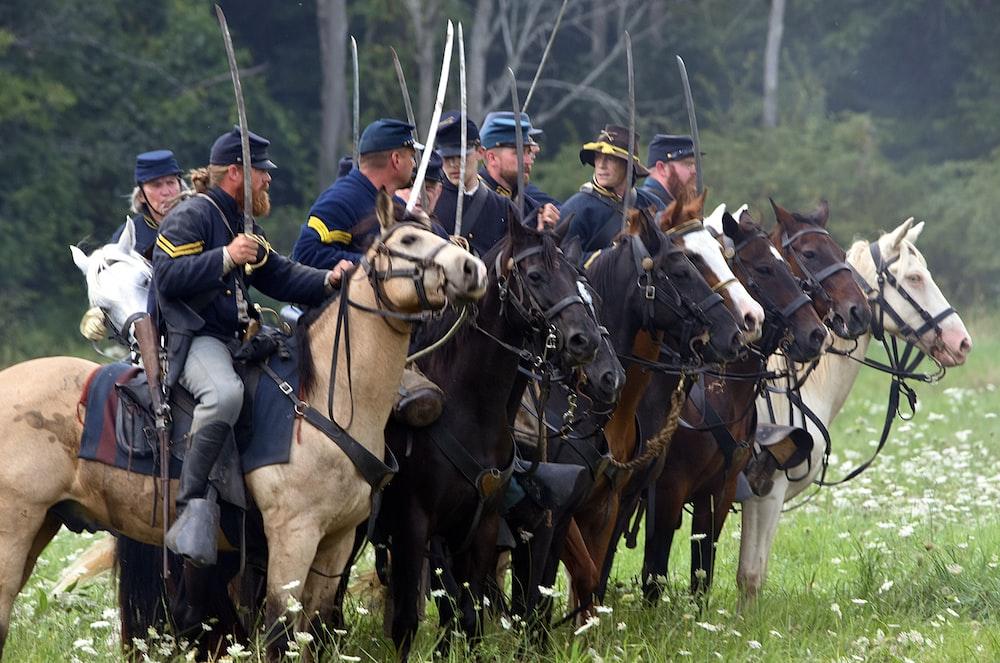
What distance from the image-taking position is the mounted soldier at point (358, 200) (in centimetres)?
779

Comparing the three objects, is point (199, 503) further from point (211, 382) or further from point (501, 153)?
point (501, 153)

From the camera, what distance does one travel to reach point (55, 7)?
27.8 meters

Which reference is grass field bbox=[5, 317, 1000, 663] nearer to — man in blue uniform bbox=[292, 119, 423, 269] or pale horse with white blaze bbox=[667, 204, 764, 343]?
pale horse with white blaze bbox=[667, 204, 764, 343]

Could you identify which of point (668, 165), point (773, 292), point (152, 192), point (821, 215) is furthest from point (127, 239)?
point (821, 215)

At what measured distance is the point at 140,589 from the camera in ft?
25.4

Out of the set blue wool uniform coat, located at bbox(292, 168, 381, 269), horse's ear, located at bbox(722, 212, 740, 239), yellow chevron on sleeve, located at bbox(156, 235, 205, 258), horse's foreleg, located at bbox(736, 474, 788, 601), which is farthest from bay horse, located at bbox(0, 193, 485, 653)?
horse's foreleg, located at bbox(736, 474, 788, 601)

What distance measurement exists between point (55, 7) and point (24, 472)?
2251 centimetres

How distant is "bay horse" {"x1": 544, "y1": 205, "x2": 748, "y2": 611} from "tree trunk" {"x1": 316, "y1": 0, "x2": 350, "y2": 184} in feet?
75.0

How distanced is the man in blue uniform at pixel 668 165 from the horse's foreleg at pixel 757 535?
6.90 feet

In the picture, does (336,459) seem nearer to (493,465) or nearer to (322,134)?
(493,465)

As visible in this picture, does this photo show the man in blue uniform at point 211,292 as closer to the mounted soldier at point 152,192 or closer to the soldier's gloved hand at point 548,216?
the soldier's gloved hand at point 548,216

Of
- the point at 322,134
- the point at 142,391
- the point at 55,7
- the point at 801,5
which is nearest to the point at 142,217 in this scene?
the point at 142,391

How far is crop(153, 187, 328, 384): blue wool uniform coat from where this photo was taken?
685 cm

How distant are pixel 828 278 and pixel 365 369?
13.3 ft
